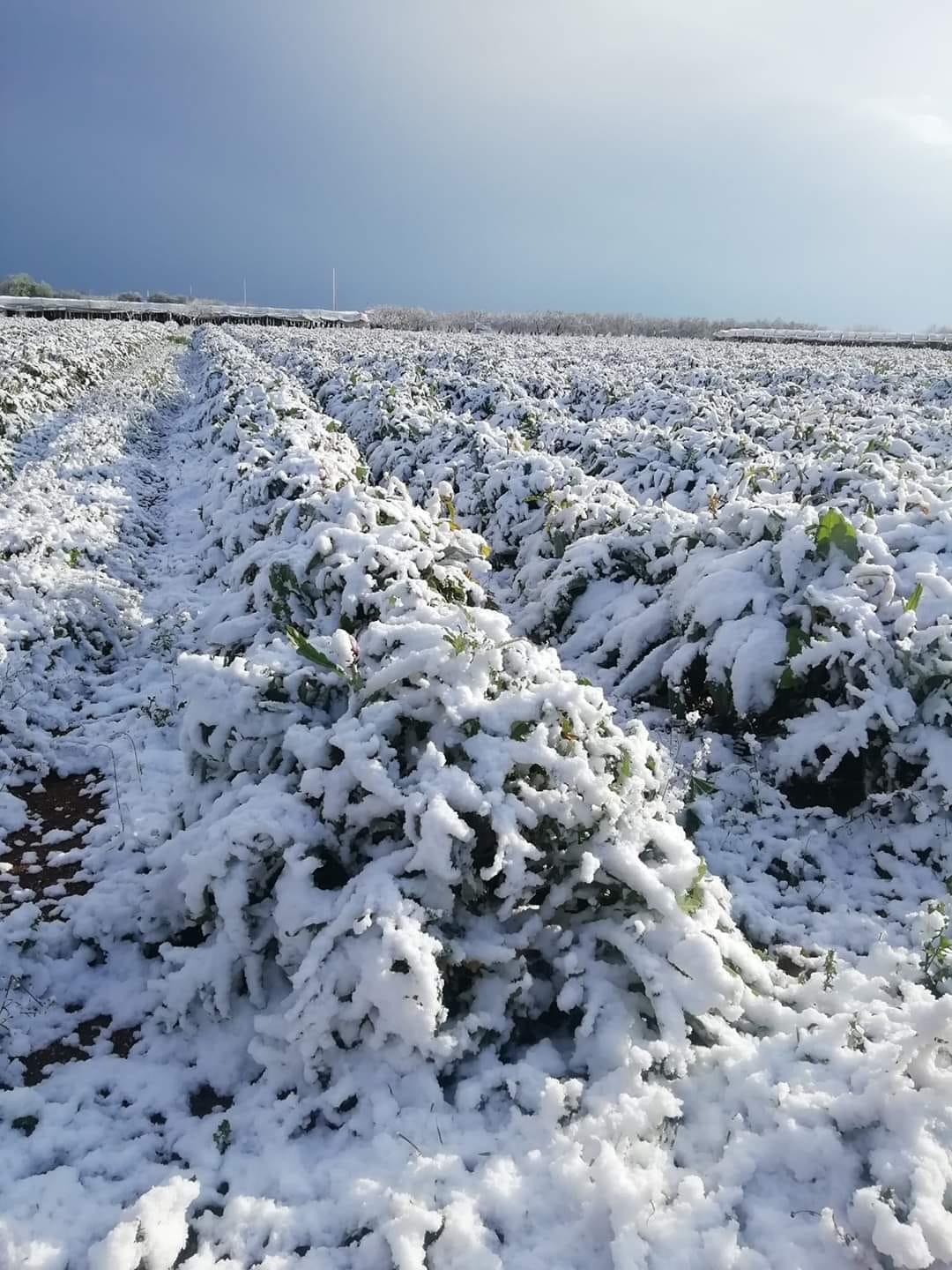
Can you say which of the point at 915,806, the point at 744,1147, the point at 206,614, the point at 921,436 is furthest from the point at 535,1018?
the point at 921,436

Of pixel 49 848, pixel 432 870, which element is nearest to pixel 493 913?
pixel 432 870

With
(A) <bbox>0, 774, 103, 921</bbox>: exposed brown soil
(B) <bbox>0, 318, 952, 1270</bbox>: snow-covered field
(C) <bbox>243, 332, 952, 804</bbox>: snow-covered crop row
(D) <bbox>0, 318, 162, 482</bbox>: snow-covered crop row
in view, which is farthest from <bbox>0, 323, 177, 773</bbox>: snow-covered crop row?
(C) <bbox>243, 332, 952, 804</bbox>: snow-covered crop row

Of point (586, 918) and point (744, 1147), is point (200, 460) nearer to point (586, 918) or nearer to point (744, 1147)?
point (586, 918)

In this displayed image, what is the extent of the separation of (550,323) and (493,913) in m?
68.8

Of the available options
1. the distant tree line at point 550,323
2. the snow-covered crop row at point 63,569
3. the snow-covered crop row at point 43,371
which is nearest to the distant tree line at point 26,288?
the distant tree line at point 550,323

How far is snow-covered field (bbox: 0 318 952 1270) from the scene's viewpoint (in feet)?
7.03

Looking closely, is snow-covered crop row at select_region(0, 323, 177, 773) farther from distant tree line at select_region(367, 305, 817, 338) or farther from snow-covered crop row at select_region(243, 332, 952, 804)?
distant tree line at select_region(367, 305, 817, 338)

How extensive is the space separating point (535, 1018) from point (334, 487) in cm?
503

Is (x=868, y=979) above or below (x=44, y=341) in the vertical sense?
below

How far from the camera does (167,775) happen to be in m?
4.60

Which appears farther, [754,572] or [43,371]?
[43,371]

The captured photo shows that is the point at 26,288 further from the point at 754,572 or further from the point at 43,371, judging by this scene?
the point at 754,572

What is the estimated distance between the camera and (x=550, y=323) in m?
65.8

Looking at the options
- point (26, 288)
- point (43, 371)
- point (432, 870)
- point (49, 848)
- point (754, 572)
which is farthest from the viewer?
point (26, 288)
